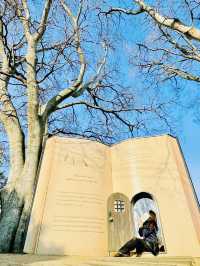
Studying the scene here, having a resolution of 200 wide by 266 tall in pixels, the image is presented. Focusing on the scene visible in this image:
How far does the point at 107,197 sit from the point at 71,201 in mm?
1138

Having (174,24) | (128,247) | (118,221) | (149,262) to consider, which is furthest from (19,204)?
(174,24)

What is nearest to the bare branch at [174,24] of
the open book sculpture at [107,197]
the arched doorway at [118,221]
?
the open book sculpture at [107,197]

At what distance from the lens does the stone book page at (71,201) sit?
6.84 meters

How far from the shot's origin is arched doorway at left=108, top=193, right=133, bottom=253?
731cm

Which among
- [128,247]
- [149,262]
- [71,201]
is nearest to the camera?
[149,262]

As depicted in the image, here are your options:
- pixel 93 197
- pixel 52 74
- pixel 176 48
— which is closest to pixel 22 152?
pixel 93 197

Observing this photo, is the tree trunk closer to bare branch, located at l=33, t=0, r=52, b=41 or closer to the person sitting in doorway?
the person sitting in doorway

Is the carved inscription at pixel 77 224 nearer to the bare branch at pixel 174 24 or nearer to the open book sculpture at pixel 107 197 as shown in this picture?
the open book sculpture at pixel 107 197

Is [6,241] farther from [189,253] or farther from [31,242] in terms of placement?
[189,253]

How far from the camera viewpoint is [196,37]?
19.5ft

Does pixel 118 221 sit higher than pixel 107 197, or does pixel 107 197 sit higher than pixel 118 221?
pixel 107 197

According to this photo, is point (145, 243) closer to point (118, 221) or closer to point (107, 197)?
point (118, 221)

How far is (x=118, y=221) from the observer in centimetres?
762

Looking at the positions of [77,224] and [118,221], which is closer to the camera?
[77,224]
